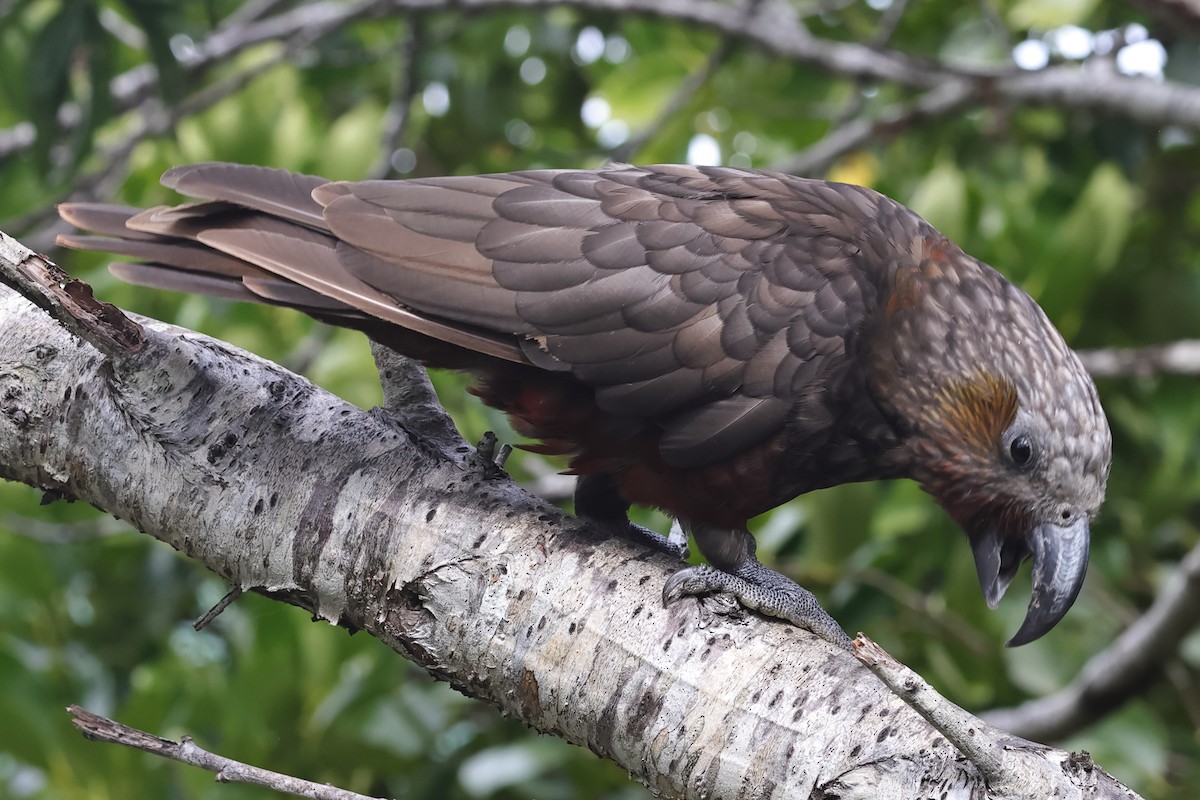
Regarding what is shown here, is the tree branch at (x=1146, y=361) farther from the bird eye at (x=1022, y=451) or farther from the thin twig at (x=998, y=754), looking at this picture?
the thin twig at (x=998, y=754)

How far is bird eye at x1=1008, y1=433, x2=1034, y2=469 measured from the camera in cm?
222

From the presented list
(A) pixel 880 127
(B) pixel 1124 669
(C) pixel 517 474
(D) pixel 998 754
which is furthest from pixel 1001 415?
(A) pixel 880 127

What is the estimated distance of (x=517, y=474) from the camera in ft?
13.0

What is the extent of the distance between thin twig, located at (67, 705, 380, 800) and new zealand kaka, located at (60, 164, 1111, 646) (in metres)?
0.79

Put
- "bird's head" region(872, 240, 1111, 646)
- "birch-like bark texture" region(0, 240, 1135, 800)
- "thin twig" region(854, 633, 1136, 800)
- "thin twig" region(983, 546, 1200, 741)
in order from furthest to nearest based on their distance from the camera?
"thin twig" region(983, 546, 1200, 741), "bird's head" region(872, 240, 1111, 646), "birch-like bark texture" region(0, 240, 1135, 800), "thin twig" region(854, 633, 1136, 800)

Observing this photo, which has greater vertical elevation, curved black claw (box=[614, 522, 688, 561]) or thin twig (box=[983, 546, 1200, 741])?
curved black claw (box=[614, 522, 688, 561])

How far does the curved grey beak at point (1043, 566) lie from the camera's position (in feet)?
7.23

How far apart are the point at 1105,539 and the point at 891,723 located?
2509mm

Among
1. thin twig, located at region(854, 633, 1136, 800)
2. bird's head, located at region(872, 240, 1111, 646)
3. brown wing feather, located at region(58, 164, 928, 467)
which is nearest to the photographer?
thin twig, located at region(854, 633, 1136, 800)

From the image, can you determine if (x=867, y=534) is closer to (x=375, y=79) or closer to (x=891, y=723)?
(x=891, y=723)

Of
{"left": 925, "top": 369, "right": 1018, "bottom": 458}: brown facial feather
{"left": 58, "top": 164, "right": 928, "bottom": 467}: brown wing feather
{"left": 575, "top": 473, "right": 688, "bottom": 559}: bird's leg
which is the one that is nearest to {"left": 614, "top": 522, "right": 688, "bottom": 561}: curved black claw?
{"left": 575, "top": 473, "right": 688, "bottom": 559}: bird's leg

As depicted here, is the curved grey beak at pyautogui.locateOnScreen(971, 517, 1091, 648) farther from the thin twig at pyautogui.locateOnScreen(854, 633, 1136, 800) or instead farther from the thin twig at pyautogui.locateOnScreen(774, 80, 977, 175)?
the thin twig at pyautogui.locateOnScreen(774, 80, 977, 175)

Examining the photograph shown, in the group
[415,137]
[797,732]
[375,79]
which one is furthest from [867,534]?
[375,79]

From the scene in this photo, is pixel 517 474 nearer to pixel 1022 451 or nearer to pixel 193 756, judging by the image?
pixel 1022 451
